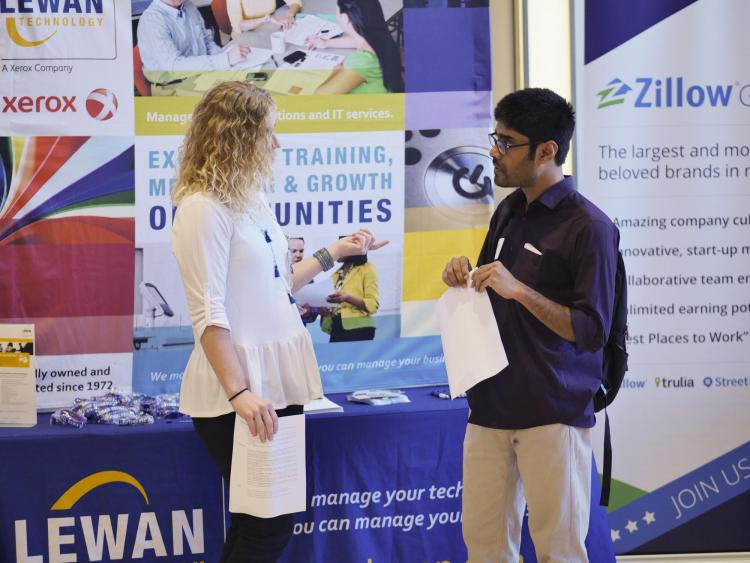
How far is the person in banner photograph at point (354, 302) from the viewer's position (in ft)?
10.6

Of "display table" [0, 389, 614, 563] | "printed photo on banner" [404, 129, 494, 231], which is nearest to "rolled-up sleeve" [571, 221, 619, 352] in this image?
"display table" [0, 389, 614, 563]

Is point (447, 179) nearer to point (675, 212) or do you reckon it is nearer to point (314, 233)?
point (314, 233)

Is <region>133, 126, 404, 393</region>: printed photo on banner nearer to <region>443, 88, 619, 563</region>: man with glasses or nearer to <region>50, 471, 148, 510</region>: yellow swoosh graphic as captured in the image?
<region>50, 471, 148, 510</region>: yellow swoosh graphic

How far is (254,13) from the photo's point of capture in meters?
3.11

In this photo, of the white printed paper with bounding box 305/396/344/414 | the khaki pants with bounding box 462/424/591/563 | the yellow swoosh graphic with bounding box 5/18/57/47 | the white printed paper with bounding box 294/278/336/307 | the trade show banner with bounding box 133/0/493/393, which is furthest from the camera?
the white printed paper with bounding box 294/278/336/307

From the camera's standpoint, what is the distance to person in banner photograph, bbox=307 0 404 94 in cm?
315

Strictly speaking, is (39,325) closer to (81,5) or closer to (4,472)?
(4,472)

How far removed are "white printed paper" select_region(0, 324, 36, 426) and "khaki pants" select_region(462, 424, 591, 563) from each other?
4.90ft

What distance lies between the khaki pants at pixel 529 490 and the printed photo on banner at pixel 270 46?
62.3 inches

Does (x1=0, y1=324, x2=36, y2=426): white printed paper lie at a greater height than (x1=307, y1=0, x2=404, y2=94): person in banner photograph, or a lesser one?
lesser

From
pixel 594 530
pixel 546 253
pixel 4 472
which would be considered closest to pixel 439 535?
pixel 594 530

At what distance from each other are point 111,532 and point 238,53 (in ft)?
5.84

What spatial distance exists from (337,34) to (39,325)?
5.18ft

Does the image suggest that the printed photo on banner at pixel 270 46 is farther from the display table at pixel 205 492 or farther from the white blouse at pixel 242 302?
→ the display table at pixel 205 492
